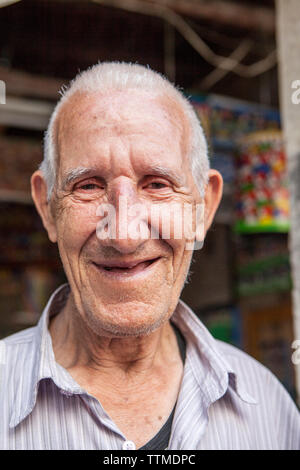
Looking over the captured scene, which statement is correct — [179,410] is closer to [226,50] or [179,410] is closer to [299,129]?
[299,129]

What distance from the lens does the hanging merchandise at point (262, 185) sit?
3338 mm

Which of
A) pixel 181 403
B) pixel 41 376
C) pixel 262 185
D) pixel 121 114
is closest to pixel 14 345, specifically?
pixel 41 376

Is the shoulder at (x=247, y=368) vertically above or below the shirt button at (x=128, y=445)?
above

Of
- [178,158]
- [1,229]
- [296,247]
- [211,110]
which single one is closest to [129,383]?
[178,158]

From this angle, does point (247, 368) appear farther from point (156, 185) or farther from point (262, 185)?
point (262, 185)

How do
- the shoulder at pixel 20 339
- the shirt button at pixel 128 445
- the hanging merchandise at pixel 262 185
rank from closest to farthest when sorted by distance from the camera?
the shirt button at pixel 128 445 → the shoulder at pixel 20 339 → the hanging merchandise at pixel 262 185

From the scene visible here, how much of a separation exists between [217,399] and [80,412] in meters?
0.40

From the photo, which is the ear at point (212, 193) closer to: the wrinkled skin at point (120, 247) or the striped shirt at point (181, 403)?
the wrinkled skin at point (120, 247)

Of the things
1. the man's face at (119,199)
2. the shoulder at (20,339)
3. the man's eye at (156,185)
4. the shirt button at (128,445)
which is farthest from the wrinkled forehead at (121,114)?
the shirt button at (128,445)

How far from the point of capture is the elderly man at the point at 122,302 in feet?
4.50

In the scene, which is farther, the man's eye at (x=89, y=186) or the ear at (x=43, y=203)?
the ear at (x=43, y=203)

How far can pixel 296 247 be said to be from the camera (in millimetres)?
2537

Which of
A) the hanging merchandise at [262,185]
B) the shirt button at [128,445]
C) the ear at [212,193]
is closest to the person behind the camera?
the shirt button at [128,445]

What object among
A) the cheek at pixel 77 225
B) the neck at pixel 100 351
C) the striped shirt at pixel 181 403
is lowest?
the striped shirt at pixel 181 403
